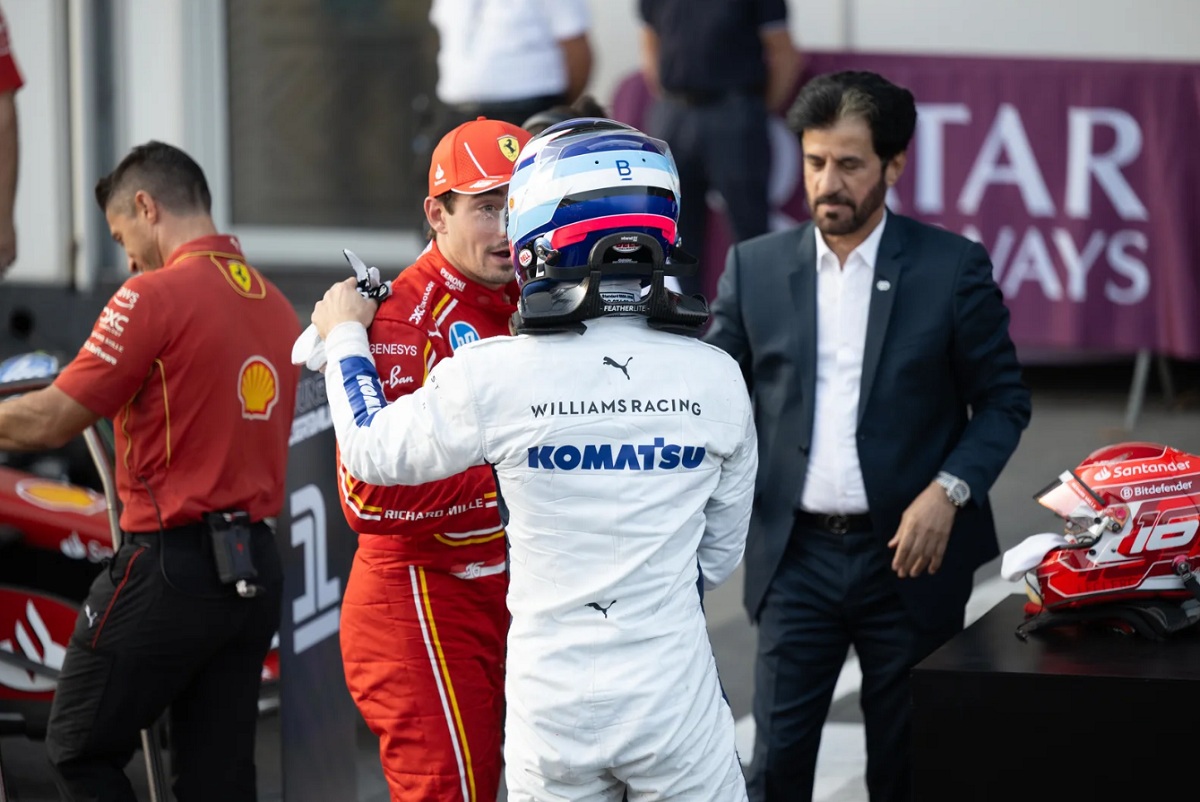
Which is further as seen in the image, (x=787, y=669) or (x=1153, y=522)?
(x=787, y=669)

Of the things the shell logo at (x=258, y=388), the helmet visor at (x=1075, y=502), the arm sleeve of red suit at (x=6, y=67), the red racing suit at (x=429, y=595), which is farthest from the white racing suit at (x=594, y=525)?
the arm sleeve of red suit at (x=6, y=67)

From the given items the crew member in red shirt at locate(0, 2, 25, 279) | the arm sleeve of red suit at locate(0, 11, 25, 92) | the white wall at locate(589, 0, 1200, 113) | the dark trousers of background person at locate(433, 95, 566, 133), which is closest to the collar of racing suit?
the crew member in red shirt at locate(0, 2, 25, 279)

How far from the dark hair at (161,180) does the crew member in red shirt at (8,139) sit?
4.31ft

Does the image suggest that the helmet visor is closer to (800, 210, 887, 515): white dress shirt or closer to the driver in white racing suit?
(800, 210, 887, 515): white dress shirt

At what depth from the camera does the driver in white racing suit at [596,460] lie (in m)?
2.69

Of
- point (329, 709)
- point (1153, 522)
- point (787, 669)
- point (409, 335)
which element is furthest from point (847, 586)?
point (329, 709)

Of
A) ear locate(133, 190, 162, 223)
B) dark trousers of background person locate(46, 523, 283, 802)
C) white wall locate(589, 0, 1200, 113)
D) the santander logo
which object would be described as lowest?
dark trousers of background person locate(46, 523, 283, 802)

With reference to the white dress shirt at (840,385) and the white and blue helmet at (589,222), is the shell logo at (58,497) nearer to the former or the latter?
the white dress shirt at (840,385)

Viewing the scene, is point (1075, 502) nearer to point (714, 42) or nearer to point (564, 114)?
point (564, 114)

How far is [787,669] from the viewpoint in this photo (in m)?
4.00

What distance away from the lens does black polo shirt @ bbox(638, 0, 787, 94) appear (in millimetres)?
8383

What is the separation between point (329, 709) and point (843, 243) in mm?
1860

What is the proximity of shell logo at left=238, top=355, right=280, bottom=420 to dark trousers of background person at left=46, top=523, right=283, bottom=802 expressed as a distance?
0.29 m

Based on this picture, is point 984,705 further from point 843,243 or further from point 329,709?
point 329,709
